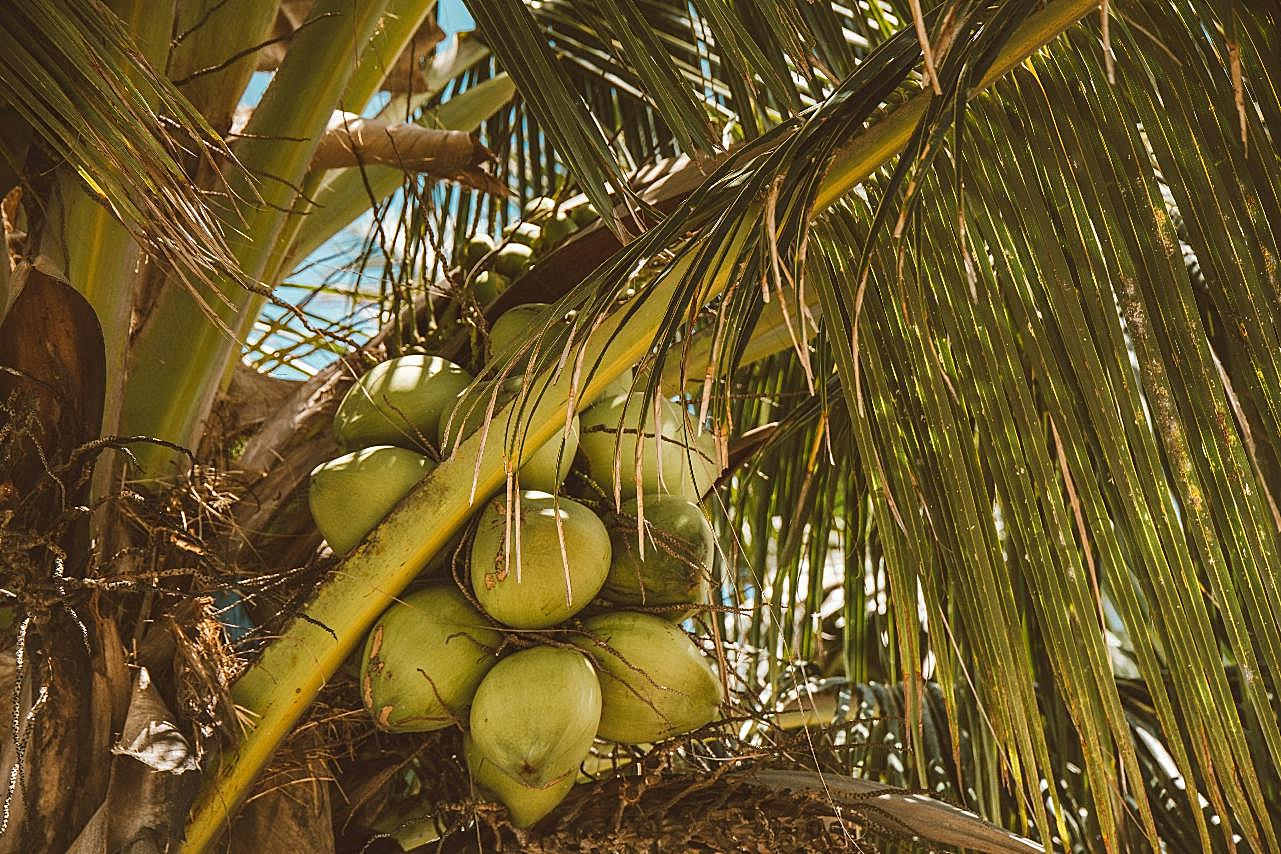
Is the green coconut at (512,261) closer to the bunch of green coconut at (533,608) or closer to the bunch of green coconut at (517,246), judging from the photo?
the bunch of green coconut at (517,246)

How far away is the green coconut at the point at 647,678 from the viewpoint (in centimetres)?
105

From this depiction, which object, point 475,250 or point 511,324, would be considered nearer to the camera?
point 511,324

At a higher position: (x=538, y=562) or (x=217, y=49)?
(x=217, y=49)

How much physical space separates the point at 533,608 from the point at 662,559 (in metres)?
0.13

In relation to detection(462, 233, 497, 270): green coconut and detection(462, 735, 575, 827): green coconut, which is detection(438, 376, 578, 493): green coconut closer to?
detection(462, 735, 575, 827): green coconut

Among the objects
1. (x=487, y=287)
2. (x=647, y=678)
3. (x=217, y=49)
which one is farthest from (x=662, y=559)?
(x=217, y=49)

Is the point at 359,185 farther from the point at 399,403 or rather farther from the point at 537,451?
the point at 537,451

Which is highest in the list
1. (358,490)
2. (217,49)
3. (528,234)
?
(217,49)

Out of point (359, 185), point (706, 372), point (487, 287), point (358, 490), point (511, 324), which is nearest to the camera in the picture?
point (706, 372)

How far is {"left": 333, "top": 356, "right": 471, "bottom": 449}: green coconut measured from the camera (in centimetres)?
115

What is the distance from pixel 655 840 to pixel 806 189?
0.57m

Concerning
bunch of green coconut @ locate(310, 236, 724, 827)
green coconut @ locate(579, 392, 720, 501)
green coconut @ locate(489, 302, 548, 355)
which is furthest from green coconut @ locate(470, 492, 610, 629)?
green coconut @ locate(489, 302, 548, 355)

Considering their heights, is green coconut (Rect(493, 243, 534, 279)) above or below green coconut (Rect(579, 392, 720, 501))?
above

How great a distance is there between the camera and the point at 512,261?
150cm
